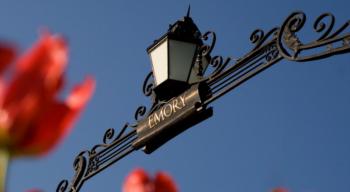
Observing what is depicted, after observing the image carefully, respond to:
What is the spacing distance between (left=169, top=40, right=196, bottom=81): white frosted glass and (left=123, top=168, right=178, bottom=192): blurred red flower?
11.0 ft

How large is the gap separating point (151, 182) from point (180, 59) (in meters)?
3.44

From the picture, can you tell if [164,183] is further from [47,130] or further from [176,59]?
[176,59]

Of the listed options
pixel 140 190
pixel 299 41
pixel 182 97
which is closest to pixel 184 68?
pixel 182 97

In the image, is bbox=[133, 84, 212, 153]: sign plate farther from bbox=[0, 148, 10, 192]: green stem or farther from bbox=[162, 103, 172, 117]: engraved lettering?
bbox=[0, 148, 10, 192]: green stem

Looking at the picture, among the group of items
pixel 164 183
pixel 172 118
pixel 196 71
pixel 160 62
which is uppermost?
pixel 160 62

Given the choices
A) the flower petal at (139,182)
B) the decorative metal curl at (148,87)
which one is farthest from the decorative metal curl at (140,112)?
the flower petal at (139,182)

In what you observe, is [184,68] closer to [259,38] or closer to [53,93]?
[259,38]

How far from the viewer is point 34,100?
0.50 m

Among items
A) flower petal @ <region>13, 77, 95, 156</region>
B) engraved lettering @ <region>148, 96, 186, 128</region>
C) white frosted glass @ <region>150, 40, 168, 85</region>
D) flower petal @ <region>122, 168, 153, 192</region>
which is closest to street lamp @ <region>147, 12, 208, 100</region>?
white frosted glass @ <region>150, 40, 168, 85</region>

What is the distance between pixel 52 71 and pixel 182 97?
3.22 metres

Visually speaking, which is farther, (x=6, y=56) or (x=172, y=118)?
(x=172, y=118)

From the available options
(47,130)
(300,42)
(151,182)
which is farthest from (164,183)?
(300,42)

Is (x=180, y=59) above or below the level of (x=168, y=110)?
above

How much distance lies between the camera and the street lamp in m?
4.02
